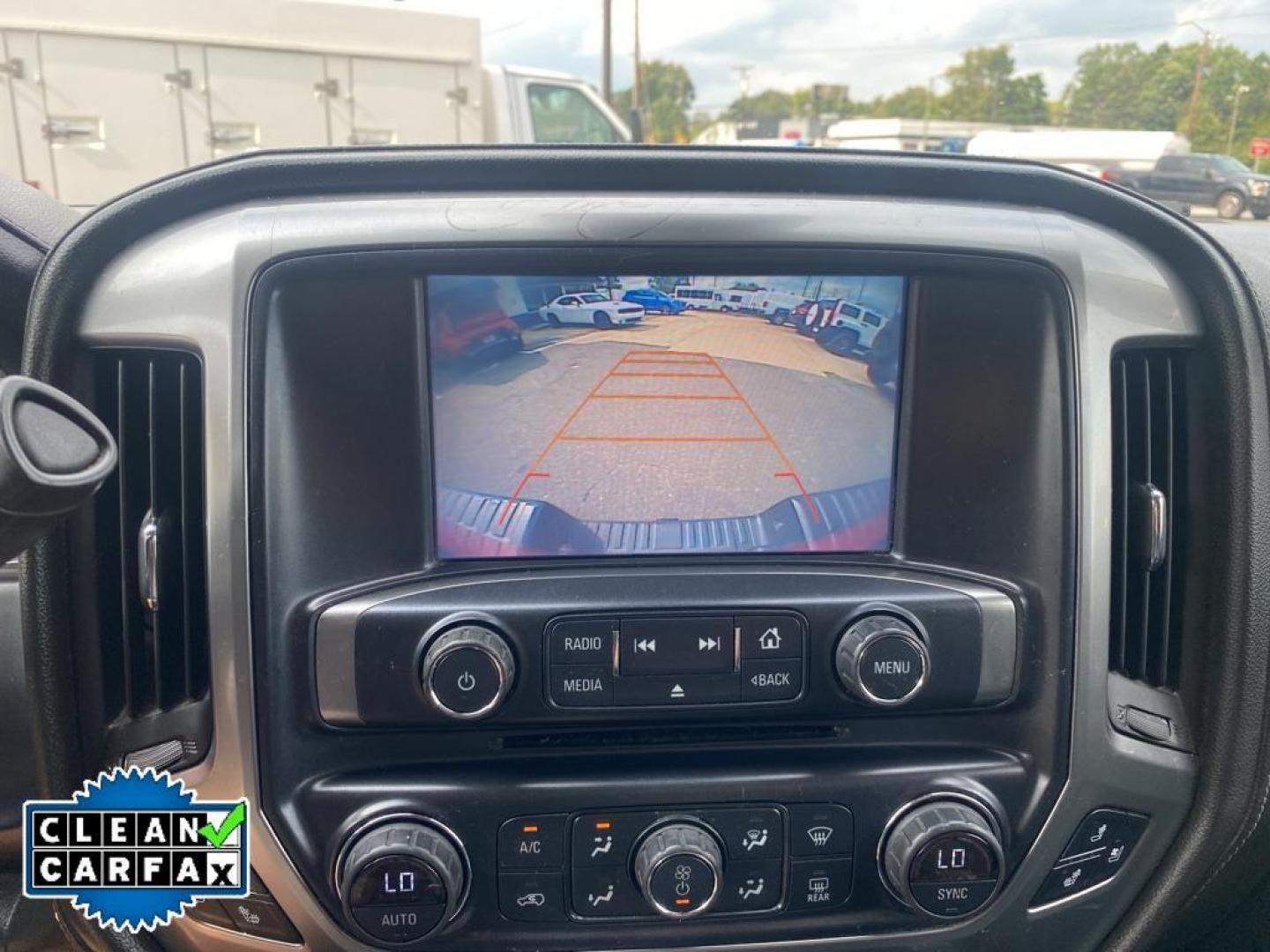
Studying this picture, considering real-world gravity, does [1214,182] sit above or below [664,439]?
above

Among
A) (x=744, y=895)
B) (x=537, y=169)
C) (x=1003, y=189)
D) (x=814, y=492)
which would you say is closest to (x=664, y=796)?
(x=744, y=895)

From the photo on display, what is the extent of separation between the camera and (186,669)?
163 centimetres

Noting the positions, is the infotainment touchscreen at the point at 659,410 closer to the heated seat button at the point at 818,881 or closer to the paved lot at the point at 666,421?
the paved lot at the point at 666,421

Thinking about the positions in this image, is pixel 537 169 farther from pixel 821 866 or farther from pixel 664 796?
pixel 821 866

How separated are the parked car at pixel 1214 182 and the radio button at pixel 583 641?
185 cm

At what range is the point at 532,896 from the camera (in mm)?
1673

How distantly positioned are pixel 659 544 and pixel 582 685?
0.25 metres

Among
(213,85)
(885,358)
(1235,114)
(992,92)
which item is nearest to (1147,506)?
(885,358)

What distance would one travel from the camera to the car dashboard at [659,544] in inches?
60.8

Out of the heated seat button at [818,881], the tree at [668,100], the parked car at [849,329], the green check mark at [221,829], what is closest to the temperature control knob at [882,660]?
the heated seat button at [818,881]

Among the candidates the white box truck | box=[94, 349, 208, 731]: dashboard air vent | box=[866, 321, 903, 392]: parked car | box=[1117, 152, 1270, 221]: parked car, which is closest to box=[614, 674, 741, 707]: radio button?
box=[866, 321, 903, 392]: parked car

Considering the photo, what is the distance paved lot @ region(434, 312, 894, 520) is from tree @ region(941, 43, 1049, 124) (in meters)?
1.76

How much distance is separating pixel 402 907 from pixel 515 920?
18 centimetres

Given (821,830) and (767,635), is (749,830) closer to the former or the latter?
(821,830)
